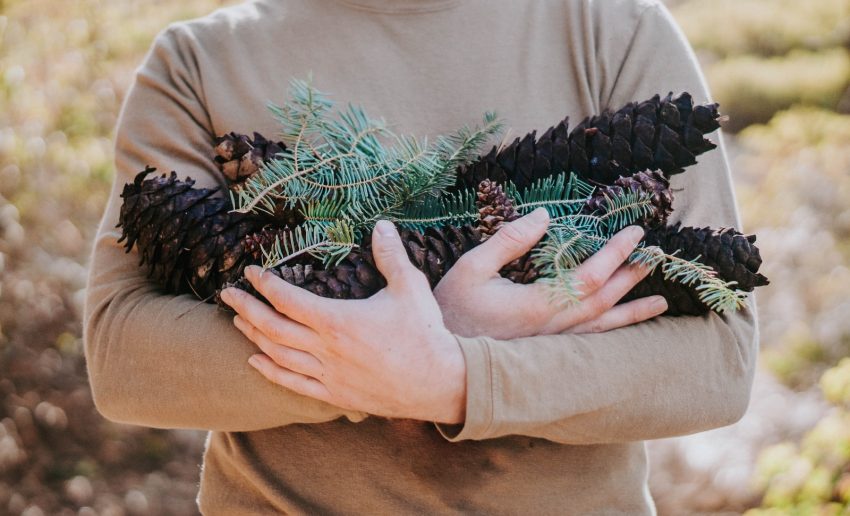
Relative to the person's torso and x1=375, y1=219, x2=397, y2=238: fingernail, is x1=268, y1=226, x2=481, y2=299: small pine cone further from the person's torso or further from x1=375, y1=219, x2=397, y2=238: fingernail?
the person's torso

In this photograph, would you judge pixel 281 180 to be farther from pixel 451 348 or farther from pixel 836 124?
pixel 836 124

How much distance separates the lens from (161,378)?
1078 millimetres

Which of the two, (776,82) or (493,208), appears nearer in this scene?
(493,208)

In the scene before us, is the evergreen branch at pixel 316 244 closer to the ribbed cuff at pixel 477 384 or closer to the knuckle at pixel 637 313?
the ribbed cuff at pixel 477 384

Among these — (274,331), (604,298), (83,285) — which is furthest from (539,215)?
(83,285)

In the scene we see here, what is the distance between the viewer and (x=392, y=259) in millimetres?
924

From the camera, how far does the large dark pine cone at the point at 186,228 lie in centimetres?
98

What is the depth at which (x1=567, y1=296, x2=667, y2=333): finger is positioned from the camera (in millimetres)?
1009

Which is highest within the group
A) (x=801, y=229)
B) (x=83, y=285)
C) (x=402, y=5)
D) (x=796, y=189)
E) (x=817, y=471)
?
(x=402, y=5)

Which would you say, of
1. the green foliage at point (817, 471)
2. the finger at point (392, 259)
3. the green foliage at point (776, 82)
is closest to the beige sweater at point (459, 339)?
the finger at point (392, 259)

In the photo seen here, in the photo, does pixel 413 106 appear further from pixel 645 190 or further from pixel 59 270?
pixel 59 270

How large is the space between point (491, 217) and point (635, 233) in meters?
0.17

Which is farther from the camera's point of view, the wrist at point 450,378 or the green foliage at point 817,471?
the green foliage at point 817,471

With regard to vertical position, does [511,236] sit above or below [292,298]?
above
